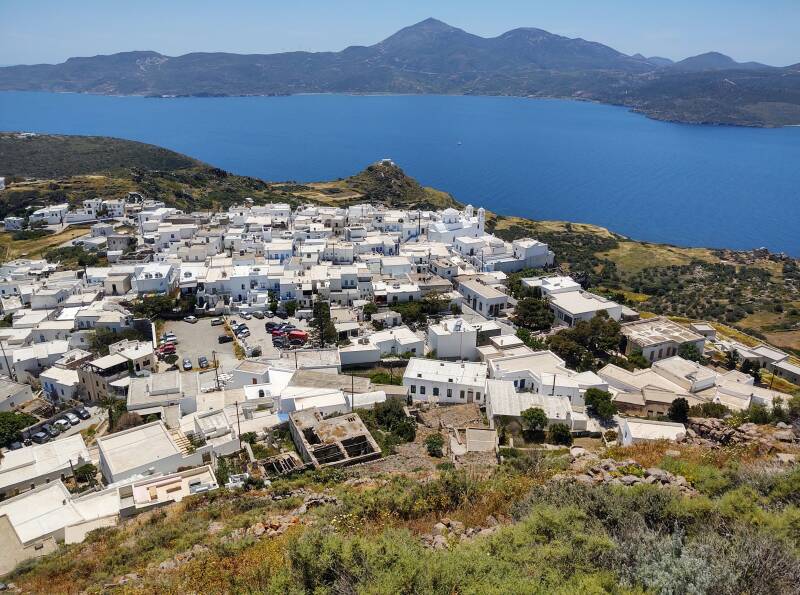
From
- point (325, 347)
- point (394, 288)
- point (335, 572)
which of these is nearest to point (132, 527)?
point (335, 572)

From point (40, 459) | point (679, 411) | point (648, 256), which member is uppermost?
point (679, 411)

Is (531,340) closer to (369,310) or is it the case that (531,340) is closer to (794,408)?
(369,310)

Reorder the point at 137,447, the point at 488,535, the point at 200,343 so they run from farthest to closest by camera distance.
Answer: the point at 200,343 → the point at 137,447 → the point at 488,535

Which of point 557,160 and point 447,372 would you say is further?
point 557,160

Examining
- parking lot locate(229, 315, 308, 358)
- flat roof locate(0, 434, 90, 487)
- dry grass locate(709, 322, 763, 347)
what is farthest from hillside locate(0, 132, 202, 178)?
dry grass locate(709, 322, 763, 347)

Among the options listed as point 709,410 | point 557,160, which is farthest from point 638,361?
point 557,160

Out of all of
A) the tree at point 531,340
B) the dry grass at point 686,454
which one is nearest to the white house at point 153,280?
the tree at point 531,340

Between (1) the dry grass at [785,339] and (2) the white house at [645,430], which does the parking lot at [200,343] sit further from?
(1) the dry grass at [785,339]

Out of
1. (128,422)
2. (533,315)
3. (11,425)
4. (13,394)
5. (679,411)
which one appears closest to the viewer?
(679,411)

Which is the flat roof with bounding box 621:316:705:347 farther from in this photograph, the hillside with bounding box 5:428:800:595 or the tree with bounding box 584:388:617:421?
the hillside with bounding box 5:428:800:595
